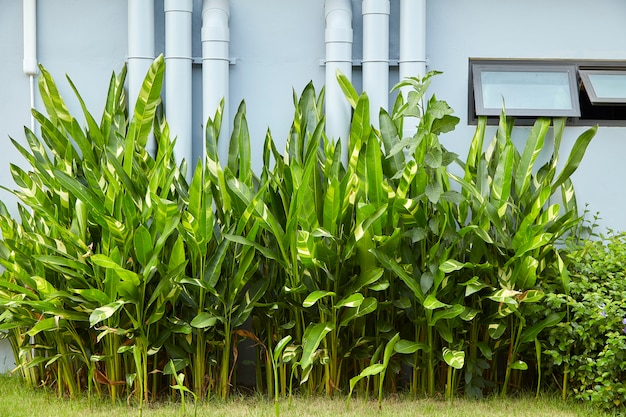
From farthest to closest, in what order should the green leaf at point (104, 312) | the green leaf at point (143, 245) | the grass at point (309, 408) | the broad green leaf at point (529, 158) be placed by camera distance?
the broad green leaf at point (529, 158) < the grass at point (309, 408) < the green leaf at point (143, 245) < the green leaf at point (104, 312)

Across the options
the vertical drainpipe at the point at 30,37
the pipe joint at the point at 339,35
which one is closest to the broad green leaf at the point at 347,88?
the pipe joint at the point at 339,35

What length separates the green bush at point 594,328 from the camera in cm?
414

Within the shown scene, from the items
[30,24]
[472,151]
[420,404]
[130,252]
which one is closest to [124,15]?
[30,24]

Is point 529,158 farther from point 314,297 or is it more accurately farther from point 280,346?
point 280,346

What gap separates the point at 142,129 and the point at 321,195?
3.74 ft

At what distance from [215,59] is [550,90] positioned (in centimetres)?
211

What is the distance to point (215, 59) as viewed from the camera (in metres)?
4.88

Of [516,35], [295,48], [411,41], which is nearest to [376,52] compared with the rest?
[411,41]

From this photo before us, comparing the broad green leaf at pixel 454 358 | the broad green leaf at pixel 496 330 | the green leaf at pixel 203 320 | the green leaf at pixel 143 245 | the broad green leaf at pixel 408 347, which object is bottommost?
the broad green leaf at pixel 454 358

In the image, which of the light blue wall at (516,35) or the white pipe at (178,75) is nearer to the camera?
the white pipe at (178,75)

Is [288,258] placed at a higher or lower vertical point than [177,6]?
lower

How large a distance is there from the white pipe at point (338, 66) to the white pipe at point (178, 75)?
865 millimetres

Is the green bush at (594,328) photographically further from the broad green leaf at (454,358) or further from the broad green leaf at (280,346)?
the broad green leaf at (280,346)

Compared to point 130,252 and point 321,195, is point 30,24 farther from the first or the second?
point 321,195
